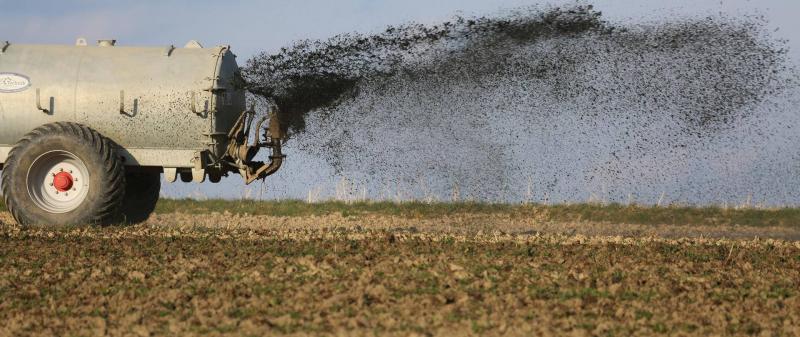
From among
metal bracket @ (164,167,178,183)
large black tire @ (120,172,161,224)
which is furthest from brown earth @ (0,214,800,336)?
large black tire @ (120,172,161,224)

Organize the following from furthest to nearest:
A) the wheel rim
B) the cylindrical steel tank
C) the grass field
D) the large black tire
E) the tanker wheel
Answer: the large black tire → the wheel rim → the cylindrical steel tank → the tanker wheel → the grass field

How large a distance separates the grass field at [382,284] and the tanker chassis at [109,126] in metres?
0.76

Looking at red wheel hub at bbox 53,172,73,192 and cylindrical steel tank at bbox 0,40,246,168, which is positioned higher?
cylindrical steel tank at bbox 0,40,246,168

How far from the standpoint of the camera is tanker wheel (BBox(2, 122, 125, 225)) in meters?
16.5

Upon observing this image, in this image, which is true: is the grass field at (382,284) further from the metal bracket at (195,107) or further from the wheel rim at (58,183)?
the metal bracket at (195,107)

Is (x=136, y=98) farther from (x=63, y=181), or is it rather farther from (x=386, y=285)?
(x=386, y=285)

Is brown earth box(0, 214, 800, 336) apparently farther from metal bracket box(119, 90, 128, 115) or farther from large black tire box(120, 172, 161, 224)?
large black tire box(120, 172, 161, 224)

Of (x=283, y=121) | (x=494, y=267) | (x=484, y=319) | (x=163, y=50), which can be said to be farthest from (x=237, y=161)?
(x=484, y=319)

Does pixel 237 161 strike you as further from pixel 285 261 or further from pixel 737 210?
pixel 737 210

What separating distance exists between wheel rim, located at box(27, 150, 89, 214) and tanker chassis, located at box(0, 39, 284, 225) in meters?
0.02

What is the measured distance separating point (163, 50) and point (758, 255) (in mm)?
9372

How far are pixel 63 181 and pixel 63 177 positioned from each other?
6 centimetres

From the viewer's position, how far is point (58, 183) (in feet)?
55.3

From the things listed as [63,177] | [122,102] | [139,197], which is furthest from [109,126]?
[139,197]
